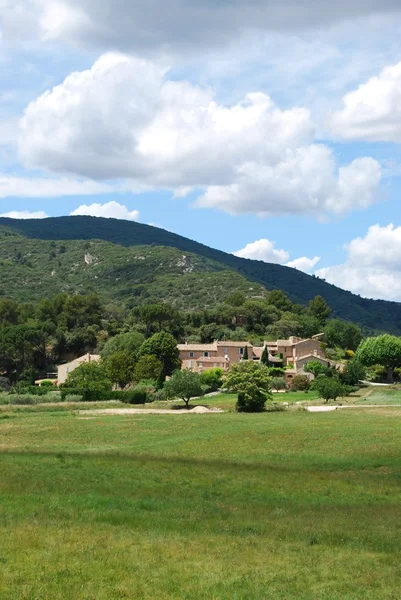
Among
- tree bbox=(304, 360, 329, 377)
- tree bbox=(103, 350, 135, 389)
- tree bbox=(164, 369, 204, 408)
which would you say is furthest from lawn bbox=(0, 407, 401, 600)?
tree bbox=(304, 360, 329, 377)

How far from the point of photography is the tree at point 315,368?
4432 inches

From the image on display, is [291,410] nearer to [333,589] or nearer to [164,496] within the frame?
[164,496]

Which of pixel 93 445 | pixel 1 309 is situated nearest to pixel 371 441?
pixel 93 445

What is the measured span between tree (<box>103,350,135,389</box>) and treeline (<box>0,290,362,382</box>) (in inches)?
921

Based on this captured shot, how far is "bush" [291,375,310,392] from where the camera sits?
336 ft

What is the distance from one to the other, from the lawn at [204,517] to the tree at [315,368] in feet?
219

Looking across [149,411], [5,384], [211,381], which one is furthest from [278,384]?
[5,384]

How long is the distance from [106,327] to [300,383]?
207 feet

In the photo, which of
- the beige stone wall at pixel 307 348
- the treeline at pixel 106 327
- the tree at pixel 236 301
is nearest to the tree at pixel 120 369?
the treeline at pixel 106 327

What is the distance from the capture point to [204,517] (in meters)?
22.2

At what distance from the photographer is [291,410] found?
70375mm

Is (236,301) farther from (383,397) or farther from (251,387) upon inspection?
(251,387)

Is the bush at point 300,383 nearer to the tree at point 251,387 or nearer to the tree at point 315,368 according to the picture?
the tree at point 315,368

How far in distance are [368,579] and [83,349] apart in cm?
13456
